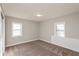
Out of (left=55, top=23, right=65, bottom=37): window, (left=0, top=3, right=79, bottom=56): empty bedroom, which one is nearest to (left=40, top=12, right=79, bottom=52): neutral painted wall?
(left=0, top=3, right=79, bottom=56): empty bedroom

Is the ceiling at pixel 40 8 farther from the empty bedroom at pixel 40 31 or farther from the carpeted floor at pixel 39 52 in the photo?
the carpeted floor at pixel 39 52

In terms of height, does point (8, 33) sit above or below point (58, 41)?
above

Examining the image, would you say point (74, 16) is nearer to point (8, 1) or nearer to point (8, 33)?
point (8, 1)

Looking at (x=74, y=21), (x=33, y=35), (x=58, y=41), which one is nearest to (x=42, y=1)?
(x=74, y=21)

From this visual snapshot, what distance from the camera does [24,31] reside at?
17.6 ft

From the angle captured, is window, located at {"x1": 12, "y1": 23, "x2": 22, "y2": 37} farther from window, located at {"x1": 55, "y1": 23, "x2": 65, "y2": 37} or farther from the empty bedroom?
window, located at {"x1": 55, "y1": 23, "x2": 65, "y2": 37}

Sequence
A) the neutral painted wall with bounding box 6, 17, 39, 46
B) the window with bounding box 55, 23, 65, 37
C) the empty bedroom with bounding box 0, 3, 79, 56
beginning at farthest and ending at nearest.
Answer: the neutral painted wall with bounding box 6, 17, 39, 46 → the window with bounding box 55, 23, 65, 37 → the empty bedroom with bounding box 0, 3, 79, 56

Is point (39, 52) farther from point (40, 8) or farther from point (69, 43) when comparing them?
point (40, 8)

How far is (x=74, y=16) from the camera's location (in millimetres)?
3404

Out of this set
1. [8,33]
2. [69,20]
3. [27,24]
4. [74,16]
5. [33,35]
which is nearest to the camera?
[74,16]

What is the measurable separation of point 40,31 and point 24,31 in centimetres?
153

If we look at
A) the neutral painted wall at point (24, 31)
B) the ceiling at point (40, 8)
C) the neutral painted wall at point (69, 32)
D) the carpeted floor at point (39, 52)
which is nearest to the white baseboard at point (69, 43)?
the neutral painted wall at point (69, 32)

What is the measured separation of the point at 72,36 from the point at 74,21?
75 cm

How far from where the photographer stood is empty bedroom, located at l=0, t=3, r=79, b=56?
2.92 metres
